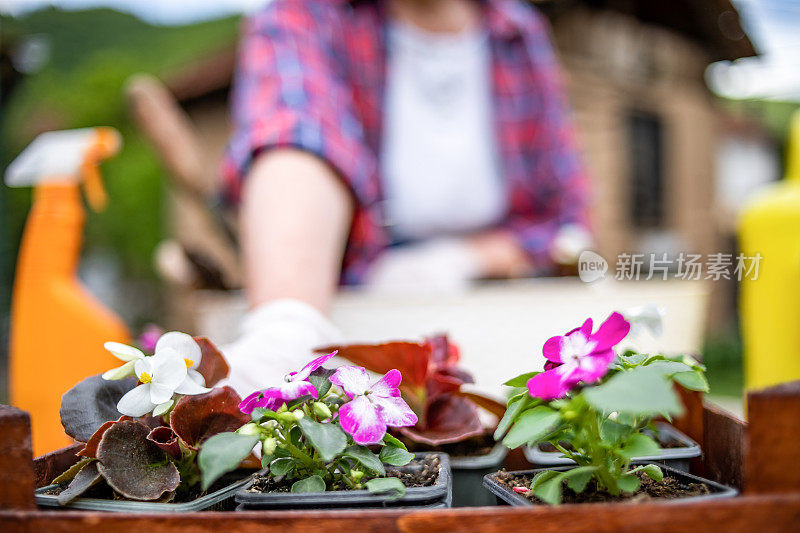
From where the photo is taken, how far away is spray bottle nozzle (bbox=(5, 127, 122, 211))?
33.6 inches

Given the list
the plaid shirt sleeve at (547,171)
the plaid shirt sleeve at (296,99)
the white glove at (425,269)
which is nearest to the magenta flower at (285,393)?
the plaid shirt sleeve at (296,99)

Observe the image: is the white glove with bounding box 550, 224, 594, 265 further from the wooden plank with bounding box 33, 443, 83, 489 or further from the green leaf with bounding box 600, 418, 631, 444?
the wooden plank with bounding box 33, 443, 83, 489

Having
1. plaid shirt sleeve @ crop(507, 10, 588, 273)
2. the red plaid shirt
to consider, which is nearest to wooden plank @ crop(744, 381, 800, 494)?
the red plaid shirt

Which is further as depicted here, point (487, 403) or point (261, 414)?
point (487, 403)

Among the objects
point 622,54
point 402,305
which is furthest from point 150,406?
point 622,54

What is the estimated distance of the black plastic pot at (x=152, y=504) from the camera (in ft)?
1.14

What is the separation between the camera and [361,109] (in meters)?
1.18

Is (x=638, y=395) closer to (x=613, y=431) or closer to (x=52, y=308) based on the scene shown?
(x=613, y=431)

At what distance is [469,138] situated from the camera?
1.23 metres

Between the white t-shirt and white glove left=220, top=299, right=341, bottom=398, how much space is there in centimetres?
59

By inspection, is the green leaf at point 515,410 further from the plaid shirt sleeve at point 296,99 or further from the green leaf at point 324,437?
the plaid shirt sleeve at point 296,99

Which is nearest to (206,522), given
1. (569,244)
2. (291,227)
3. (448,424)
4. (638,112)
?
(448,424)

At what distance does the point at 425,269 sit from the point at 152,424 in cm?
65

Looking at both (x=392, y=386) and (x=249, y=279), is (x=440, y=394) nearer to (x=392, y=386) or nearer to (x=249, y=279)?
(x=392, y=386)
